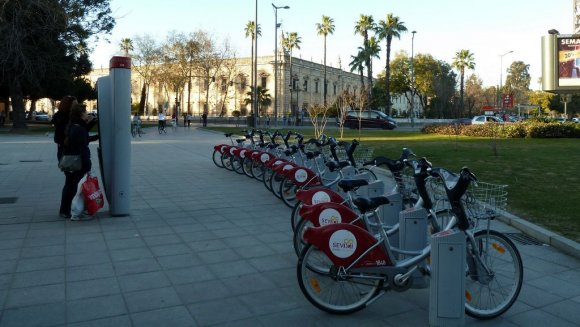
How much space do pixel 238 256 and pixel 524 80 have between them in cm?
11729

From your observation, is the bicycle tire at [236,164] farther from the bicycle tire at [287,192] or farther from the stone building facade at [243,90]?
the stone building facade at [243,90]

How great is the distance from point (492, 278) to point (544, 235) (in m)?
2.65

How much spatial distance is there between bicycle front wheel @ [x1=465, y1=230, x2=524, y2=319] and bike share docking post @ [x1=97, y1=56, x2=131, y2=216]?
17.2ft

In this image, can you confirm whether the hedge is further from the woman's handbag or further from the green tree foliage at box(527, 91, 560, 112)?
the green tree foliage at box(527, 91, 560, 112)

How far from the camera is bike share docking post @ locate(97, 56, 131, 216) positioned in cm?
729

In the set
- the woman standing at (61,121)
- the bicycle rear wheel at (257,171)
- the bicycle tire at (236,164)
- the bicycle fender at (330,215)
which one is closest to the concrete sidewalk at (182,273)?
the bicycle fender at (330,215)

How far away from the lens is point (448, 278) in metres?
3.50

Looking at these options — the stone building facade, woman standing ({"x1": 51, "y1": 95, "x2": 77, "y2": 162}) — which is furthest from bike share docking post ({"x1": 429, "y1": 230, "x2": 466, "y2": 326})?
the stone building facade

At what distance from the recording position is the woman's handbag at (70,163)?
699 cm

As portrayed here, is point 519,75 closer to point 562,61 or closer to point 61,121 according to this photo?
point 562,61

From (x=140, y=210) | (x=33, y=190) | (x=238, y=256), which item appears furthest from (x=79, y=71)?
(x=238, y=256)

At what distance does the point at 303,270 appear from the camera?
3812 mm

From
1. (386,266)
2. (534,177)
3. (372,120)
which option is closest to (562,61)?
(534,177)

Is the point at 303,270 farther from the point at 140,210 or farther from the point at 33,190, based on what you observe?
the point at 33,190
